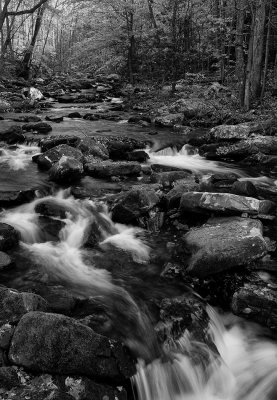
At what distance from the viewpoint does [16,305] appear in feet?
11.7

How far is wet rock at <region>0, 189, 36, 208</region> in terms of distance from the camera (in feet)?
22.9

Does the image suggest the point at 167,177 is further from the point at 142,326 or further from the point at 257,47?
the point at 257,47

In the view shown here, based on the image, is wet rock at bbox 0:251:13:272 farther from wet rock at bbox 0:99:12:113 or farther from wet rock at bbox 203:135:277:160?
wet rock at bbox 0:99:12:113

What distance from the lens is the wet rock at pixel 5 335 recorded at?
10.3ft

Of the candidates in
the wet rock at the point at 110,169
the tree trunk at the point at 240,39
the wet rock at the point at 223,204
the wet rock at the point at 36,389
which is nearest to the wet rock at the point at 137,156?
the wet rock at the point at 110,169

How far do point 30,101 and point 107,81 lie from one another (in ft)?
44.0

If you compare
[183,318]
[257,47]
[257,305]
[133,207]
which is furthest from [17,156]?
[257,47]

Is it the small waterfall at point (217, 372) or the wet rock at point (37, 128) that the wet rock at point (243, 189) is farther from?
the wet rock at point (37, 128)

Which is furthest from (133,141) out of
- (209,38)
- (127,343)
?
(209,38)

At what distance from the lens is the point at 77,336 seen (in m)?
3.22

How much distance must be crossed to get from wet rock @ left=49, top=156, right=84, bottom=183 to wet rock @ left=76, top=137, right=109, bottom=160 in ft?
4.70

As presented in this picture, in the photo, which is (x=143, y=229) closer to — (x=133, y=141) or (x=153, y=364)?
(x=153, y=364)

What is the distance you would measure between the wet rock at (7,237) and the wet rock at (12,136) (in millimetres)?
6043

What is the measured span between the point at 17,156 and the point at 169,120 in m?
6.98
